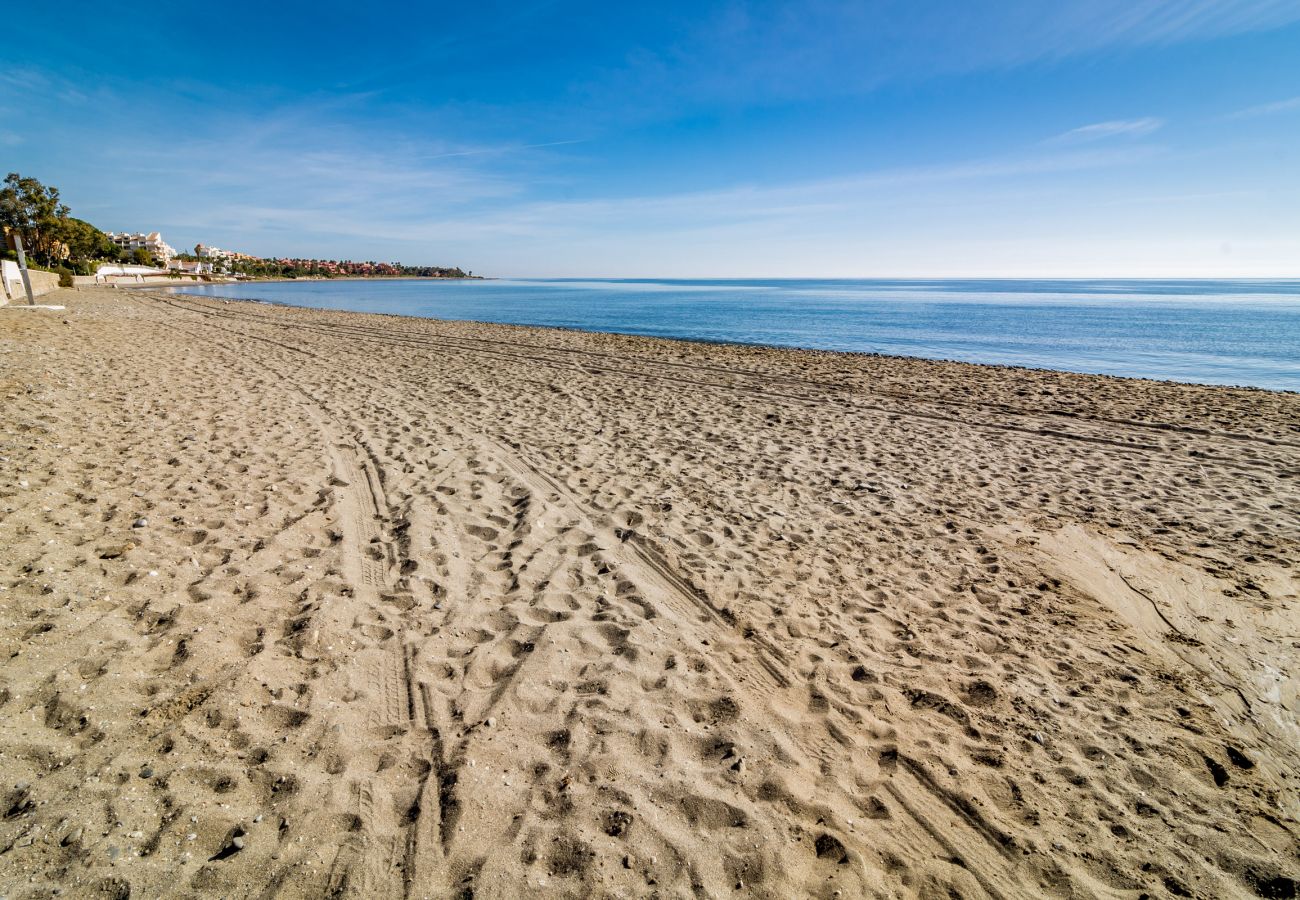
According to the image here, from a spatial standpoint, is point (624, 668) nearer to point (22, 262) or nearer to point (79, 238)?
point (22, 262)

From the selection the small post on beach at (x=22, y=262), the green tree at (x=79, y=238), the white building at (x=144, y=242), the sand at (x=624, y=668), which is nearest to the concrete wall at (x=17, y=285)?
the small post on beach at (x=22, y=262)

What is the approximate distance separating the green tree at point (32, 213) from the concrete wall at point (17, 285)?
119ft

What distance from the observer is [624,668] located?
3.89 m

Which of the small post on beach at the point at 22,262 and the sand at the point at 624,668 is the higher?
the small post on beach at the point at 22,262

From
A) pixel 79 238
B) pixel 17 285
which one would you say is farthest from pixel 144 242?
pixel 17 285

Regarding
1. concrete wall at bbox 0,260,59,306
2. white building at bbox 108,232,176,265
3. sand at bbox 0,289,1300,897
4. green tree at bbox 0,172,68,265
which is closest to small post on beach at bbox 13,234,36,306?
concrete wall at bbox 0,260,59,306

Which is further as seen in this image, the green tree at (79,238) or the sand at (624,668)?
the green tree at (79,238)

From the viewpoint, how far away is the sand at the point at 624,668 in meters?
Answer: 2.63

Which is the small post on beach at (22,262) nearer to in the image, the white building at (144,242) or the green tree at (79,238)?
the green tree at (79,238)

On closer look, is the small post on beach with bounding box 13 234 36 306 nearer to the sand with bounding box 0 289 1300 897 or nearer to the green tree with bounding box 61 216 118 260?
the sand with bounding box 0 289 1300 897

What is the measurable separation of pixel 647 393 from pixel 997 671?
9.74 metres

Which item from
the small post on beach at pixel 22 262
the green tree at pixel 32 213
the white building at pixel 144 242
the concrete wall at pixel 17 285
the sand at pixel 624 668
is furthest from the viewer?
the white building at pixel 144 242

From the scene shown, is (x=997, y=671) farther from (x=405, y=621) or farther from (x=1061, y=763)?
(x=405, y=621)

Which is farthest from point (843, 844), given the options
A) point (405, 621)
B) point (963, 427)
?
point (963, 427)
